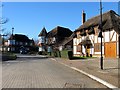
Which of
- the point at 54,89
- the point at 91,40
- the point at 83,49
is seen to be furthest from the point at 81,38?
the point at 54,89

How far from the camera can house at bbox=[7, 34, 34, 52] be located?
12812 centimetres

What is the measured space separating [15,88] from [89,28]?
150 ft

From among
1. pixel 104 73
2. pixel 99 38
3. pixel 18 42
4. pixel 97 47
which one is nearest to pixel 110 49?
pixel 99 38

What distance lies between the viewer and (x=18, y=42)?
13288cm

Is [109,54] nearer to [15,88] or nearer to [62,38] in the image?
[15,88]

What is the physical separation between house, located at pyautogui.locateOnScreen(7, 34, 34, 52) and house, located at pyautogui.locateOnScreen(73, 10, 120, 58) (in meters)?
66.4

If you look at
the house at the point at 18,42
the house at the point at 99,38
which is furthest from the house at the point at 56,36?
the house at the point at 99,38

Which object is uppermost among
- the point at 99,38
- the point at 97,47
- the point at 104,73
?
the point at 99,38

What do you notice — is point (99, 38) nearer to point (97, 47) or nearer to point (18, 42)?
point (97, 47)

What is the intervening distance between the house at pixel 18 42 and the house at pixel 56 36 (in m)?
27.6

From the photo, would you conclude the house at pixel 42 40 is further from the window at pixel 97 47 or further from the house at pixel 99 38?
the window at pixel 97 47

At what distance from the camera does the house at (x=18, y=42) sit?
12812cm

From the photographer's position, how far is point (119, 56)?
142 ft

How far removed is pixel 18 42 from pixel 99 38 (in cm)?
8639
